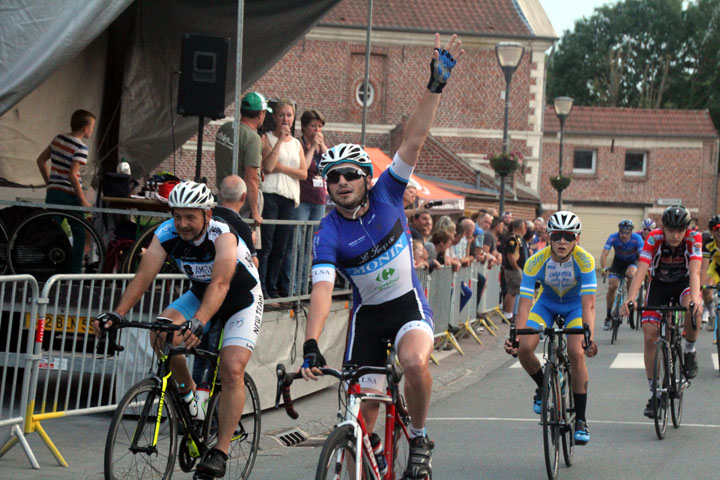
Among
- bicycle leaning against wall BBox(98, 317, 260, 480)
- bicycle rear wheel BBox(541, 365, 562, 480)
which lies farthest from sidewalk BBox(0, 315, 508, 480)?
bicycle rear wheel BBox(541, 365, 562, 480)

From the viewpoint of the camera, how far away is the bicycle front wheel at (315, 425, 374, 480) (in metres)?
4.67

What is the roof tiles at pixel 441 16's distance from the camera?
4262 centimetres

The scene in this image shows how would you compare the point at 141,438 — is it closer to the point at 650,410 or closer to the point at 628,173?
the point at 650,410

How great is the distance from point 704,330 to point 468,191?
53.7ft

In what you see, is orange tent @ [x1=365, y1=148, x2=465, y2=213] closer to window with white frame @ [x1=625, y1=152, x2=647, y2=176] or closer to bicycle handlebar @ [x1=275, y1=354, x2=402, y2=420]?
bicycle handlebar @ [x1=275, y1=354, x2=402, y2=420]

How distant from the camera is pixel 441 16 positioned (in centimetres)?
4325

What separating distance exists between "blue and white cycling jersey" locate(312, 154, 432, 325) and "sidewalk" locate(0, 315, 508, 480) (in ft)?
8.10

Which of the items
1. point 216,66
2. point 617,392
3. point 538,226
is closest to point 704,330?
point 538,226

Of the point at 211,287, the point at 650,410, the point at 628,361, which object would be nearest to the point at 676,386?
the point at 650,410

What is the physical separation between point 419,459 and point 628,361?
10.2 meters

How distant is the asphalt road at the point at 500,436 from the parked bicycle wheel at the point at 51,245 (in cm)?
162

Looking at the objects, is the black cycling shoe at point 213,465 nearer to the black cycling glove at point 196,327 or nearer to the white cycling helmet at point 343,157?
the black cycling glove at point 196,327

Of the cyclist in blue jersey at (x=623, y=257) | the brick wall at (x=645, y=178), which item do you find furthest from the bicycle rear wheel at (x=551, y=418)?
the brick wall at (x=645, y=178)

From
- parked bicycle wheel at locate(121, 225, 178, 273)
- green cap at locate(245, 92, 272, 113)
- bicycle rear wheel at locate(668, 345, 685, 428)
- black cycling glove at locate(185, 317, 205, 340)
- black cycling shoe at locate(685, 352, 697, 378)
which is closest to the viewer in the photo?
black cycling glove at locate(185, 317, 205, 340)
